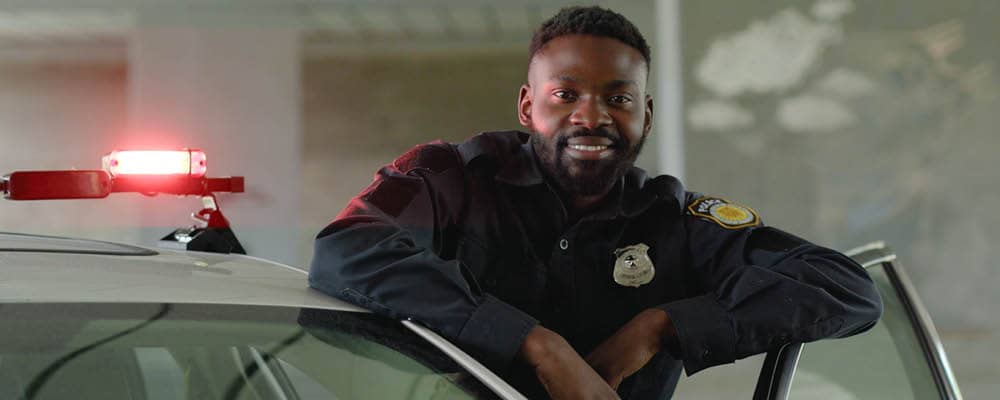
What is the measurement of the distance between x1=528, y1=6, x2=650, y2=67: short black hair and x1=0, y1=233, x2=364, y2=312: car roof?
0.38 metres

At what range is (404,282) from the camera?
1.05 metres

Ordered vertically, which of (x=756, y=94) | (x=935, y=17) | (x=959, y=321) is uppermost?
(x=935, y=17)

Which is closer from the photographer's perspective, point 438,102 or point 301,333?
point 301,333

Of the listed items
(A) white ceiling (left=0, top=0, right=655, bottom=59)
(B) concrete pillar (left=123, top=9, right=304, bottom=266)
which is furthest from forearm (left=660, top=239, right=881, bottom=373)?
(B) concrete pillar (left=123, top=9, right=304, bottom=266)

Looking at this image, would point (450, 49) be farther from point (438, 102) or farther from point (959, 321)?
point (959, 321)

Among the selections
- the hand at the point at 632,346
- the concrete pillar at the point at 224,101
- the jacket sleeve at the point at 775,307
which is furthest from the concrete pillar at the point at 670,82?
the hand at the point at 632,346

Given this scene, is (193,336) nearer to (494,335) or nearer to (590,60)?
(494,335)

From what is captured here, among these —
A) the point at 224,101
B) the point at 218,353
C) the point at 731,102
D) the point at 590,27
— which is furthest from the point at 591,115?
the point at 224,101

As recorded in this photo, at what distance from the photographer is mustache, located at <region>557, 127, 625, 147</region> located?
3.94 feet

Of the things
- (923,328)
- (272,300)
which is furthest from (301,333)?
(923,328)

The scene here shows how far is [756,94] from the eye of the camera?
503cm

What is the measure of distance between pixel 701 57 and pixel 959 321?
5.40ft

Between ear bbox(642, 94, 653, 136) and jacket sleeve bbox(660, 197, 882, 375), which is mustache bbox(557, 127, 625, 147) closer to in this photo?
ear bbox(642, 94, 653, 136)

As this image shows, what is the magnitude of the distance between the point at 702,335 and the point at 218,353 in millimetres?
456
